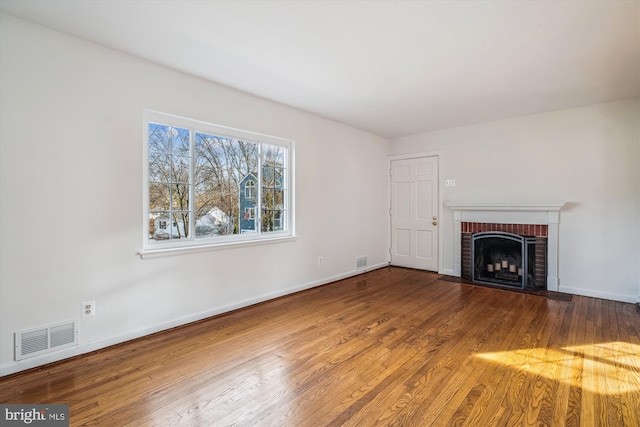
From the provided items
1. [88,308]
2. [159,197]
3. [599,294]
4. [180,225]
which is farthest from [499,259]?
[88,308]

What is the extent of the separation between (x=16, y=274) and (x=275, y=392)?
209cm

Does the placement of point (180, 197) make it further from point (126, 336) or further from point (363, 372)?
point (363, 372)

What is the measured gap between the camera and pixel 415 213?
5855 mm

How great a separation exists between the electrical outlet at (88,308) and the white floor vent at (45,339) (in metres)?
0.08

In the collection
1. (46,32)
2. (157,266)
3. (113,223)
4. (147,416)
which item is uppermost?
(46,32)

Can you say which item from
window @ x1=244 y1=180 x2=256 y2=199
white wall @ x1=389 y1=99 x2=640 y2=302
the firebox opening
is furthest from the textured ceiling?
the firebox opening

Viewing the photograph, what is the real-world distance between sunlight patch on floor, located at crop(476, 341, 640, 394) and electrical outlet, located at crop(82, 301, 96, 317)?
10.6 ft

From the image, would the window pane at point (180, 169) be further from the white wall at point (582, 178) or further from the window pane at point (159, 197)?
the white wall at point (582, 178)

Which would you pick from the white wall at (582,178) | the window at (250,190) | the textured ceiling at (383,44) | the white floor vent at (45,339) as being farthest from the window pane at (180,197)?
the white wall at (582,178)

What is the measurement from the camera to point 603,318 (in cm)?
338

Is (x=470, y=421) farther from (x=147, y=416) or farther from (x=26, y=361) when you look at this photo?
(x=26, y=361)

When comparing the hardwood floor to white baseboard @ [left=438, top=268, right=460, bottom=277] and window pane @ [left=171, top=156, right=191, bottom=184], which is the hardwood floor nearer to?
window pane @ [left=171, top=156, right=191, bottom=184]

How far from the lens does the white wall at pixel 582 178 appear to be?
3945mm

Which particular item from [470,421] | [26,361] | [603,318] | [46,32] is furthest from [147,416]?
[603,318]
